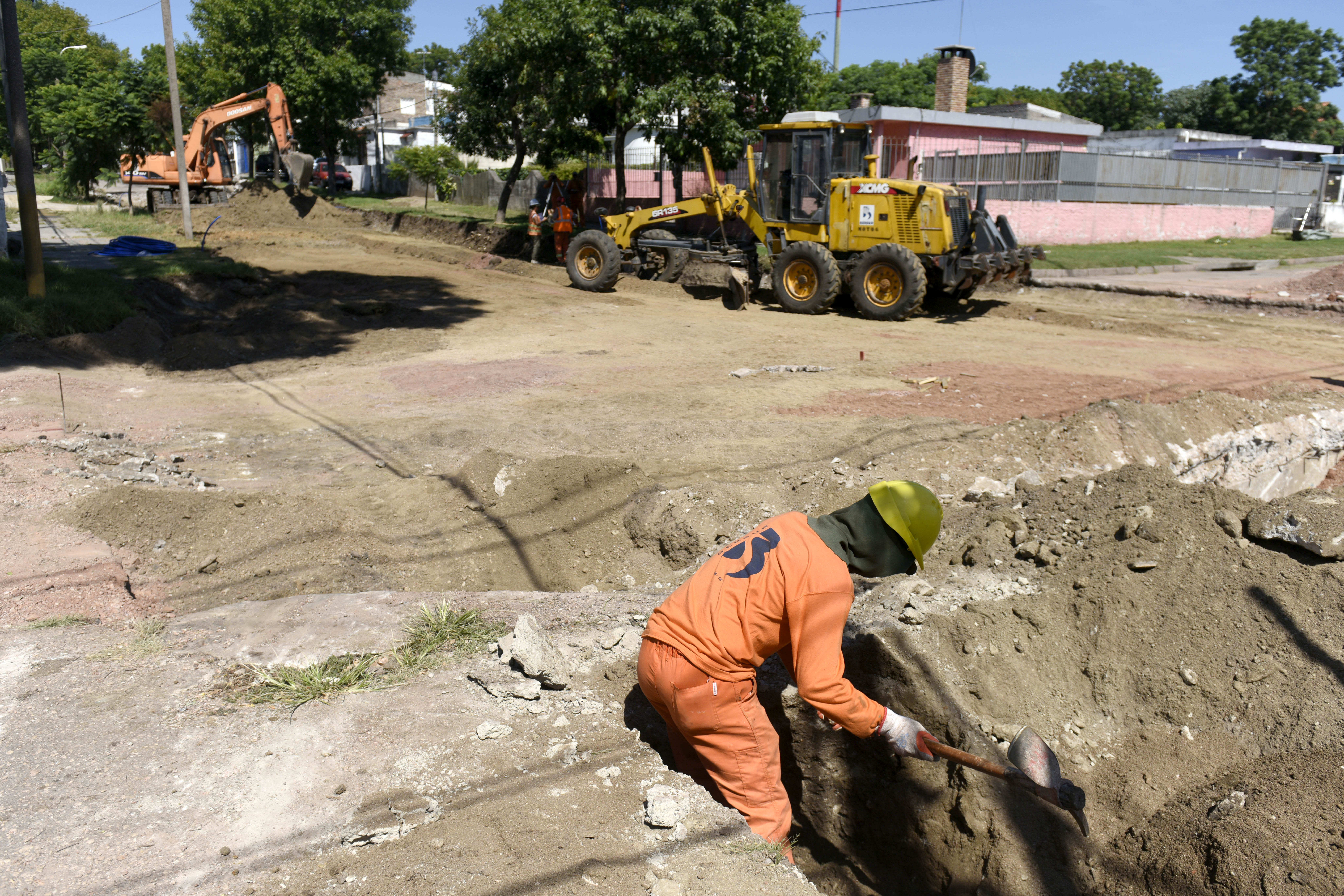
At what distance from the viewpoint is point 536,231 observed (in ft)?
69.7

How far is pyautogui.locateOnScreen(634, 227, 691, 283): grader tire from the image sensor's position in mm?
18047

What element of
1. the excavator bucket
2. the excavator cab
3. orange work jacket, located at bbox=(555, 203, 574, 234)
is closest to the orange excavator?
the excavator bucket

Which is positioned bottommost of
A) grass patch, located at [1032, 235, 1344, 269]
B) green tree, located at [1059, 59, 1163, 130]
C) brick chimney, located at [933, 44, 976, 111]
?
grass patch, located at [1032, 235, 1344, 269]

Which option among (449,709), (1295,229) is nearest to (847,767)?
(449,709)

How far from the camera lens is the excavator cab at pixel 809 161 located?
48.7 ft

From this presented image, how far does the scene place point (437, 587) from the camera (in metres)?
Result: 5.65

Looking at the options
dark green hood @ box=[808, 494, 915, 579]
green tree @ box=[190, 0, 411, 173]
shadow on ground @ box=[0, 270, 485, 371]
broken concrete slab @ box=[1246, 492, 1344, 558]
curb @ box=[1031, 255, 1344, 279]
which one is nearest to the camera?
dark green hood @ box=[808, 494, 915, 579]

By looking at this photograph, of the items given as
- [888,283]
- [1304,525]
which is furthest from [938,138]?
[1304,525]

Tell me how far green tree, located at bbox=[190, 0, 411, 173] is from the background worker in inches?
710

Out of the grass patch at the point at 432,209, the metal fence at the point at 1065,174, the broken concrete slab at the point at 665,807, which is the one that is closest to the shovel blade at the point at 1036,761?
the broken concrete slab at the point at 665,807

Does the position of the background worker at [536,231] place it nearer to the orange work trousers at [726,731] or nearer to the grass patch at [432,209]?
the grass patch at [432,209]

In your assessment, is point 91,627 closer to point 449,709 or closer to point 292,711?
point 292,711

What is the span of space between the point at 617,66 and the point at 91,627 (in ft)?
58.7

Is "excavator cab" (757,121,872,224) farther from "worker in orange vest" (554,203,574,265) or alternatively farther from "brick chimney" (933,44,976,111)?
"brick chimney" (933,44,976,111)
